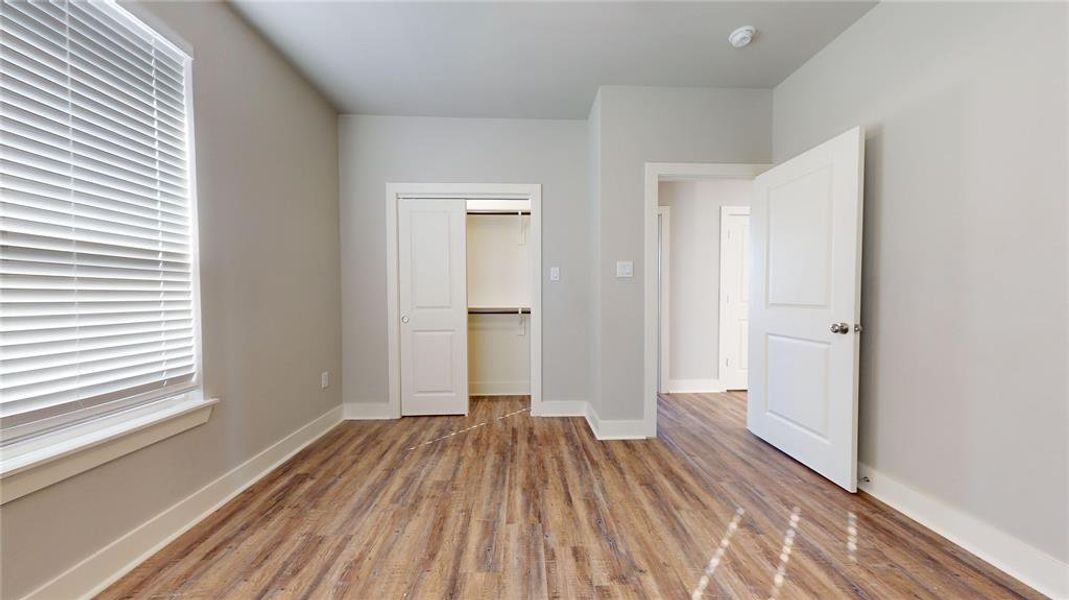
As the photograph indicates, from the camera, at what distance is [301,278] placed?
2.58m

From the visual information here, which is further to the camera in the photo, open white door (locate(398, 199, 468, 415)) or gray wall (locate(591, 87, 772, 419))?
open white door (locate(398, 199, 468, 415))

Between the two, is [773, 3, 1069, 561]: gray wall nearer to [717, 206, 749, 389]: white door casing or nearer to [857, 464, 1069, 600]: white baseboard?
[857, 464, 1069, 600]: white baseboard

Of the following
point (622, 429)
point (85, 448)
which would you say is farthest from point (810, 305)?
point (85, 448)

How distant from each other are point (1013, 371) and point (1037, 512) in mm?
503

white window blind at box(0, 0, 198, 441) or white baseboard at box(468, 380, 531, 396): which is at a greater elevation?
white window blind at box(0, 0, 198, 441)

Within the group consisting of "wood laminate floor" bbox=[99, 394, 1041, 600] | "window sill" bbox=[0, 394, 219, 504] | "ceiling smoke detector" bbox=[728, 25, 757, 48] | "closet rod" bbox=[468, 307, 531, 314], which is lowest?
"wood laminate floor" bbox=[99, 394, 1041, 600]

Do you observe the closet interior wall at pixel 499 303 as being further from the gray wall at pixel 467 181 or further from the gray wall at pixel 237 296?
the gray wall at pixel 237 296

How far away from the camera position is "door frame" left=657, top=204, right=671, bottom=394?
3.90 m

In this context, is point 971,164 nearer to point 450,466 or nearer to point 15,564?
point 450,466

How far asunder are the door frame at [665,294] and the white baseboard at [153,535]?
340 centimetres

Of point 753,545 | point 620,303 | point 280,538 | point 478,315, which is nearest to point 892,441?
point 753,545

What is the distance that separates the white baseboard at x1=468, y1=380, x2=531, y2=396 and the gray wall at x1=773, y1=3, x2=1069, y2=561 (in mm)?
2731

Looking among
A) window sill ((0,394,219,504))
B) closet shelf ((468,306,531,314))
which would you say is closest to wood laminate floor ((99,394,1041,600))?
window sill ((0,394,219,504))

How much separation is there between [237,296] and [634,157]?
104 inches
